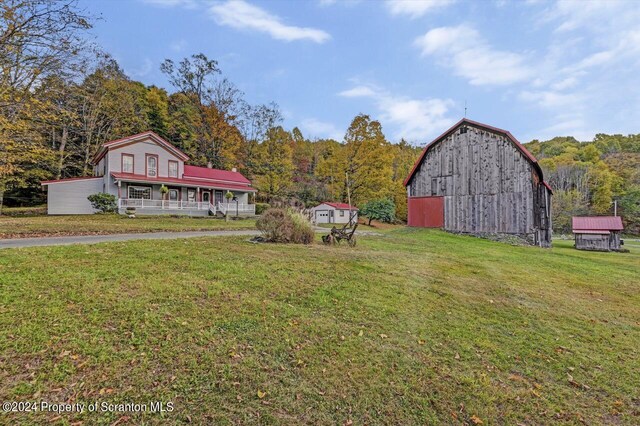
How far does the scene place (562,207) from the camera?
44.6 metres

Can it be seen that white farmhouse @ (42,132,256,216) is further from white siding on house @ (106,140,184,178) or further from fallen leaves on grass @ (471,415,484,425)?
fallen leaves on grass @ (471,415,484,425)

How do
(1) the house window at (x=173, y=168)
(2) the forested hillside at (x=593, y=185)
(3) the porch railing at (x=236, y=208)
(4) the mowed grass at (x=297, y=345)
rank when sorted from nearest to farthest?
(4) the mowed grass at (x=297, y=345), (1) the house window at (x=173, y=168), (3) the porch railing at (x=236, y=208), (2) the forested hillside at (x=593, y=185)

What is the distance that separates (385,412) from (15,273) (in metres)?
6.29

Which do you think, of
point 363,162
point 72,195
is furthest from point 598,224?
point 72,195

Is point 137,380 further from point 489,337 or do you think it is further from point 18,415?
point 489,337

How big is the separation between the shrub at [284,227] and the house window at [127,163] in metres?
19.8

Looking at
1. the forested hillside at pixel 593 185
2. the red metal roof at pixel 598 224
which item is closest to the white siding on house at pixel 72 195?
the red metal roof at pixel 598 224

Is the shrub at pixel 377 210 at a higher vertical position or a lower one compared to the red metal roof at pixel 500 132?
lower

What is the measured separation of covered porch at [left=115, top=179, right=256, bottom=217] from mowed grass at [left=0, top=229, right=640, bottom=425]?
59.9ft

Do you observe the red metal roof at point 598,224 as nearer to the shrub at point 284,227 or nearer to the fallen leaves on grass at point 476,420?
the shrub at point 284,227

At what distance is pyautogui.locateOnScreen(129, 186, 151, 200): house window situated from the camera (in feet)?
81.2

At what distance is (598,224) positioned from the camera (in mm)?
24953

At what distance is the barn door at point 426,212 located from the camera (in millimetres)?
21797

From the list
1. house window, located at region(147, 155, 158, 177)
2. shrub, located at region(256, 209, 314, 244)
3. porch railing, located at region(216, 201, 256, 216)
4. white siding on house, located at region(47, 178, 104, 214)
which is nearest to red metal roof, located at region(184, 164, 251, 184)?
house window, located at region(147, 155, 158, 177)
